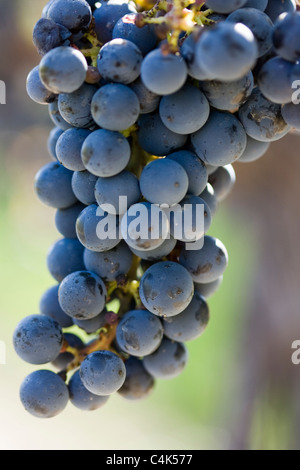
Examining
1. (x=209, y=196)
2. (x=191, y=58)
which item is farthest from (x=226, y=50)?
(x=209, y=196)

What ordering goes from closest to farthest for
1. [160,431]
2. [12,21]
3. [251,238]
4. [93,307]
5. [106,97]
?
[106,97] → [93,307] → [12,21] → [251,238] → [160,431]

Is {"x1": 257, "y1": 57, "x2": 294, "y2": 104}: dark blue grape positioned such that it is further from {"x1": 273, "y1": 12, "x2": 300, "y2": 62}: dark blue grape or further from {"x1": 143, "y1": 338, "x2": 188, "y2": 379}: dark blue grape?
{"x1": 143, "y1": 338, "x2": 188, "y2": 379}: dark blue grape

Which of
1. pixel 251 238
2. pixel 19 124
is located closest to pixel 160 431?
pixel 251 238

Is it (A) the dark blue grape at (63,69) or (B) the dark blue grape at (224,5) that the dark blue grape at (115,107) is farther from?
(B) the dark blue grape at (224,5)

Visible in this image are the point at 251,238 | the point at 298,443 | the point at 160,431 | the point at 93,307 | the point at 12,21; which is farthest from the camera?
the point at 160,431

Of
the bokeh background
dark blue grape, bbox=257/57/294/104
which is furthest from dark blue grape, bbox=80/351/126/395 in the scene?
the bokeh background

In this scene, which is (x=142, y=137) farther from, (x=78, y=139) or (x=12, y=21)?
(x=12, y=21)

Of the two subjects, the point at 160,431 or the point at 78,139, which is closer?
the point at 78,139
